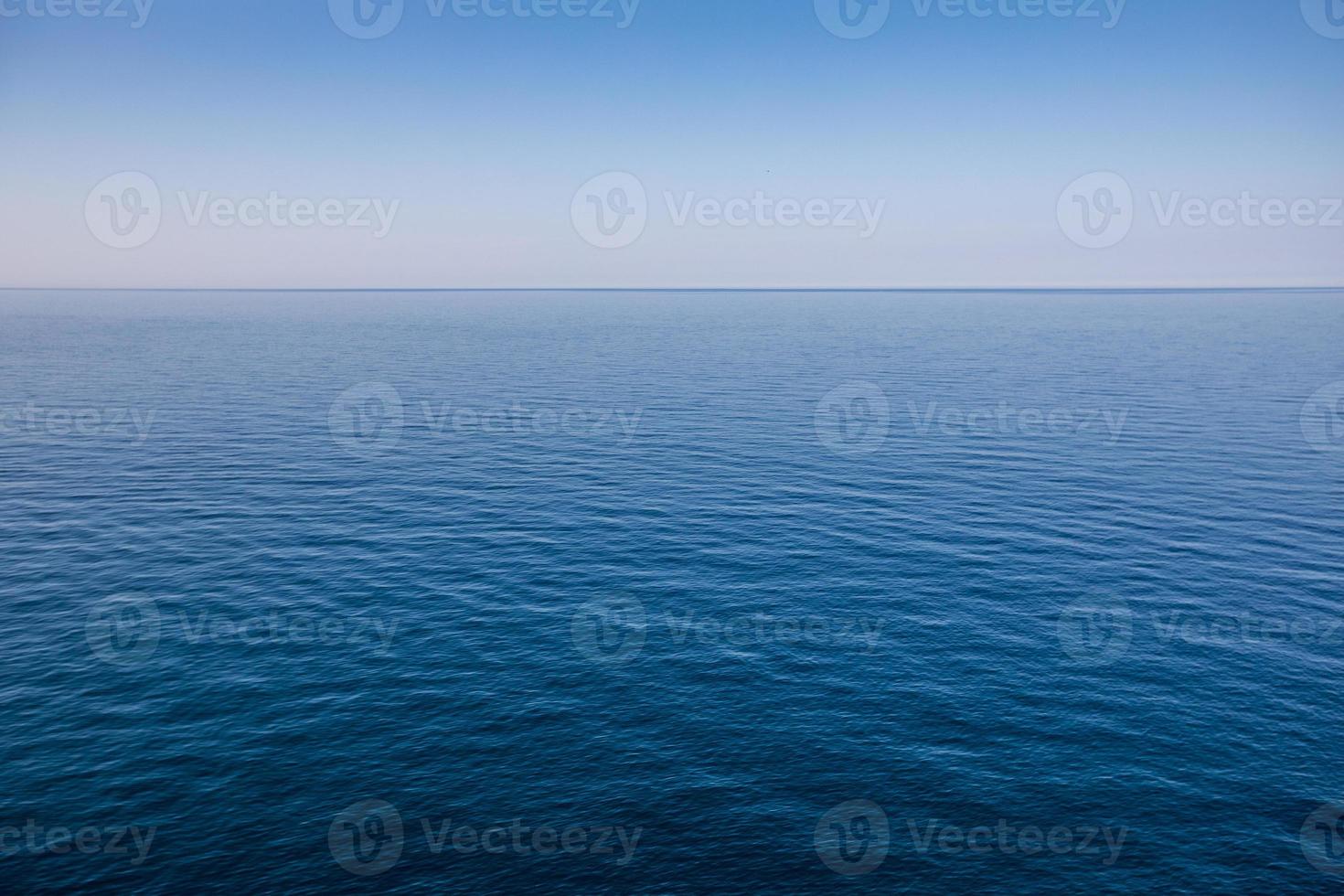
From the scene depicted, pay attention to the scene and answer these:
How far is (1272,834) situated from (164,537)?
3064 inches

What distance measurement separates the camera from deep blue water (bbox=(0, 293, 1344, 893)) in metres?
37.6

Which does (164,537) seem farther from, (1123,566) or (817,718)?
(1123,566)

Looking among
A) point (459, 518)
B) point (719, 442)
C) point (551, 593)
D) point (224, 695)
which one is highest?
point (719, 442)

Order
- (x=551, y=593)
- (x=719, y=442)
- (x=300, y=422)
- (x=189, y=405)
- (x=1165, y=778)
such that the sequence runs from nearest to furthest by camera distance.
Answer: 1. (x=1165, y=778)
2. (x=551, y=593)
3. (x=719, y=442)
4. (x=300, y=422)
5. (x=189, y=405)

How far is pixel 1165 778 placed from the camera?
41.5 meters

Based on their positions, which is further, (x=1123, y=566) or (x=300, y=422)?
(x=300, y=422)

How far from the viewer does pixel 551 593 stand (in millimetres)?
61438

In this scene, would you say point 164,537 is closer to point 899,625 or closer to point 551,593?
point 551,593

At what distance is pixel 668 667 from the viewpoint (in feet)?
172

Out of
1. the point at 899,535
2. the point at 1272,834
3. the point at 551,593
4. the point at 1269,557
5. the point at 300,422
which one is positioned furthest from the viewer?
the point at 300,422

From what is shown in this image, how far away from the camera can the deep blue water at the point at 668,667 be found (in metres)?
37.6

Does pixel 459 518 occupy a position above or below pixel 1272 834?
above

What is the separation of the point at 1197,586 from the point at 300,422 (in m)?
107

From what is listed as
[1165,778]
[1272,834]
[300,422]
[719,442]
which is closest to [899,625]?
[1165,778]
